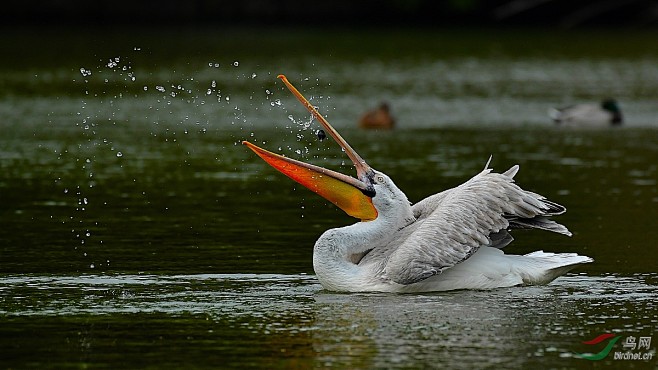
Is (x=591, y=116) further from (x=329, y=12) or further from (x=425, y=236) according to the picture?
(x=329, y=12)

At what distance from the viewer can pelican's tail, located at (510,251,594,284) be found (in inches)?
411

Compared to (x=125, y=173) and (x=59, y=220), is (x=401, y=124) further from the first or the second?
(x=59, y=220)

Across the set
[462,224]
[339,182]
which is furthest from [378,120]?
[462,224]

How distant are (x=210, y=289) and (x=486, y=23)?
53821 millimetres

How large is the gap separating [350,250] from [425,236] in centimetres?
62

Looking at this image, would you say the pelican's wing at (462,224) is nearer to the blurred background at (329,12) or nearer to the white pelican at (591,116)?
the white pelican at (591,116)

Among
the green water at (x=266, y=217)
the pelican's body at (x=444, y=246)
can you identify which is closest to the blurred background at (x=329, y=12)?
the green water at (x=266, y=217)

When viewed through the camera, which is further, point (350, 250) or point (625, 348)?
point (350, 250)

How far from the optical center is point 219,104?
29.3 metres

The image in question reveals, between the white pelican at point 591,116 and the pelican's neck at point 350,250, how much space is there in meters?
15.9

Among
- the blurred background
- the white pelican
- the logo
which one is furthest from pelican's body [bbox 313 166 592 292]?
the blurred background

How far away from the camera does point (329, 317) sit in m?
9.33

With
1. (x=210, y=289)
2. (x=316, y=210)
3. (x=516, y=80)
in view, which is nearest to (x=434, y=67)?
(x=516, y=80)

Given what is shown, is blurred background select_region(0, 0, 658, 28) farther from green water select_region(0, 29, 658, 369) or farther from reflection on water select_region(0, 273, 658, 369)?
reflection on water select_region(0, 273, 658, 369)
